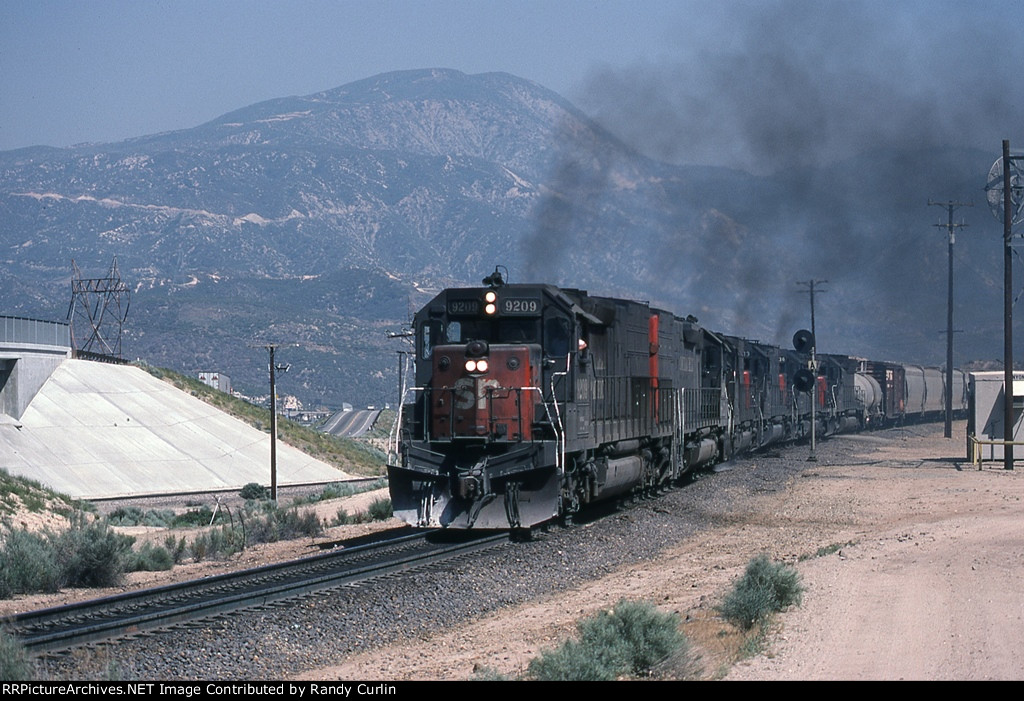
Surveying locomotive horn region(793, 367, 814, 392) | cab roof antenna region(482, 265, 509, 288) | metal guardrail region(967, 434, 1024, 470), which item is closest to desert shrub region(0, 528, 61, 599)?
cab roof antenna region(482, 265, 509, 288)

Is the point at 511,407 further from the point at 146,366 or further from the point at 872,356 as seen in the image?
the point at 872,356

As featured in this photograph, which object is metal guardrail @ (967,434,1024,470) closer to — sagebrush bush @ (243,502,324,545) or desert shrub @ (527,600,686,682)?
sagebrush bush @ (243,502,324,545)

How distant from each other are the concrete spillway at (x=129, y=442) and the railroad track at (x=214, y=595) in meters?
34.7

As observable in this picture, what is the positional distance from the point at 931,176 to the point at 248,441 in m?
57.0

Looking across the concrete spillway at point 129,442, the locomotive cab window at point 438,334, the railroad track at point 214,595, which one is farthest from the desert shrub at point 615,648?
the concrete spillway at point 129,442

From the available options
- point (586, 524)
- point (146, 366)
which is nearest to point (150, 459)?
point (146, 366)

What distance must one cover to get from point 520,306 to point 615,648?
9.49m

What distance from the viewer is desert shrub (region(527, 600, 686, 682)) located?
10031 mm

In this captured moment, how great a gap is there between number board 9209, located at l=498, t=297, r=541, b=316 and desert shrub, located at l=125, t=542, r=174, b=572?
7046mm

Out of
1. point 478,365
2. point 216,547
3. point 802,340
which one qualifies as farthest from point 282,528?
point 802,340

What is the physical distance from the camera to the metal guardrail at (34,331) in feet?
170

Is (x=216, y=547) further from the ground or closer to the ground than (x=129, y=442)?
closer to the ground

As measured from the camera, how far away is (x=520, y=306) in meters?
19.8

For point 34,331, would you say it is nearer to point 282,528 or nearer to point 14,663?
point 282,528
